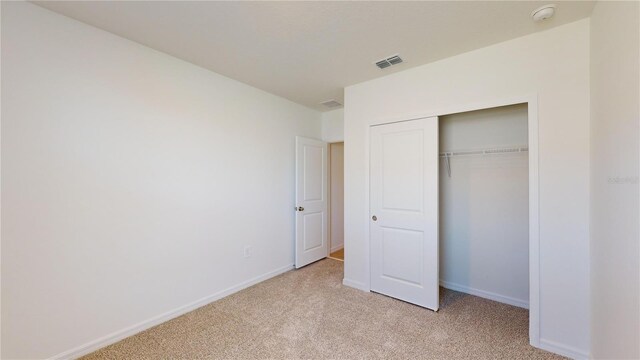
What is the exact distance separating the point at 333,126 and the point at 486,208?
2.41 metres

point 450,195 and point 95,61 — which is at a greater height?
point 95,61

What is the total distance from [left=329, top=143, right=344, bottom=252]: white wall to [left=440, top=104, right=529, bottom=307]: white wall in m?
1.98

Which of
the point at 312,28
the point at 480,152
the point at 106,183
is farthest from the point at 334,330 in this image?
the point at 312,28

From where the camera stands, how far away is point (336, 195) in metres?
4.79

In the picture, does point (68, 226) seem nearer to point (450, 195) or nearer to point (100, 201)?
point (100, 201)

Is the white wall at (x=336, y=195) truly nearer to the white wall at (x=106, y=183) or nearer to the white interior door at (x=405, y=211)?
the white interior door at (x=405, y=211)

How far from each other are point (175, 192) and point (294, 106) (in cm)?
205

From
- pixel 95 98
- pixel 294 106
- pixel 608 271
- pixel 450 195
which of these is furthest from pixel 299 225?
pixel 608 271

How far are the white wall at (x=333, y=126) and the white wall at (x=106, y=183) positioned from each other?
149 cm

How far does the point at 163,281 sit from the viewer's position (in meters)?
2.40

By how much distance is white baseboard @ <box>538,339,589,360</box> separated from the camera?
1859 mm

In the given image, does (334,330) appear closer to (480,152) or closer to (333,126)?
(480,152)

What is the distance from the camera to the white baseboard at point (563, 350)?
1859mm

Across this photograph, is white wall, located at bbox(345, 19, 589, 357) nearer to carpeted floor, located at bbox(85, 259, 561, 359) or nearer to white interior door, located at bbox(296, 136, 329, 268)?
carpeted floor, located at bbox(85, 259, 561, 359)
